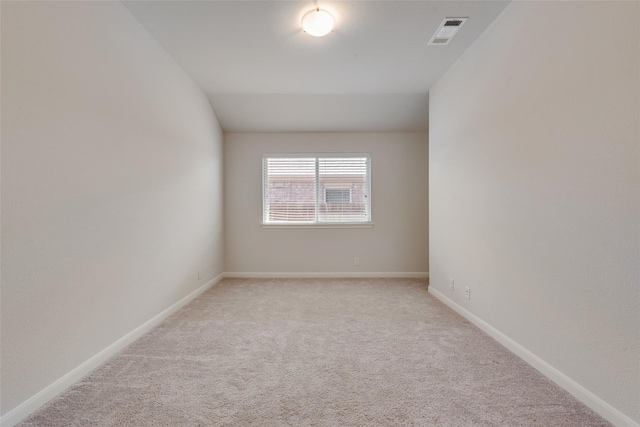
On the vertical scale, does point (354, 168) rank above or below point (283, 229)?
above

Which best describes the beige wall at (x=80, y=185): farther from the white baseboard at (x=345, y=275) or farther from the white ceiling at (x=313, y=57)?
the white baseboard at (x=345, y=275)

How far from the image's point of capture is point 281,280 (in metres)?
4.28

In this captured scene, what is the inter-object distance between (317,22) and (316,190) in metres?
2.64

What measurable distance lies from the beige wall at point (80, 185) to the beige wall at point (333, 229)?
1.64 metres

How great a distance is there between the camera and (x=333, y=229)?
452 centimetres

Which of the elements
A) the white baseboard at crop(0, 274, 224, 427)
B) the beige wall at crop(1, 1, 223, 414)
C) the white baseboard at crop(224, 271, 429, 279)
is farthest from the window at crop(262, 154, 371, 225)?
the white baseboard at crop(0, 274, 224, 427)

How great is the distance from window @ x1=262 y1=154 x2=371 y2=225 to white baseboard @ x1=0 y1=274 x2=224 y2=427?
2.33 meters

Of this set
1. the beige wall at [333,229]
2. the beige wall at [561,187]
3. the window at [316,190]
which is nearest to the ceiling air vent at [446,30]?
the beige wall at [561,187]

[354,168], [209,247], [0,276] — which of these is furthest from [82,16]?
[354,168]

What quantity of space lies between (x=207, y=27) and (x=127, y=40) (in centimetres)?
62

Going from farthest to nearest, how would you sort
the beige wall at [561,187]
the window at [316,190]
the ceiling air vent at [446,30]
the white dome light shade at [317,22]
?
the window at [316,190]
the ceiling air vent at [446,30]
the white dome light shade at [317,22]
the beige wall at [561,187]

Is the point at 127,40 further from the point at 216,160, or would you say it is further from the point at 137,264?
the point at 216,160

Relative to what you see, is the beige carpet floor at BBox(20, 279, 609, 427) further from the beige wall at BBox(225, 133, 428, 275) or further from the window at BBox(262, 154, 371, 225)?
the window at BBox(262, 154, 371, 225)

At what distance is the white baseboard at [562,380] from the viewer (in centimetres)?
136
